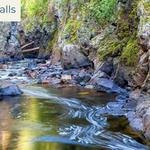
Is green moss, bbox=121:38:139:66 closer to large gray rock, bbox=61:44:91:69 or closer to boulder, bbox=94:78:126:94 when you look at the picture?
boulder, bbox=94:78:126:94

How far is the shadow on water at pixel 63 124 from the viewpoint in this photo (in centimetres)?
1166

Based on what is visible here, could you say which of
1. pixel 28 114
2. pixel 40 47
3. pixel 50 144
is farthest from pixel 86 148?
pixel 40 47

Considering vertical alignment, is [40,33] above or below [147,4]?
below

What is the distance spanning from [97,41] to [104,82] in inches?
177

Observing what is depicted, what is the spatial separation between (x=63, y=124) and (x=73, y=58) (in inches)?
578

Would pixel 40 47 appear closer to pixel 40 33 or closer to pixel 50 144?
pixel 40 33

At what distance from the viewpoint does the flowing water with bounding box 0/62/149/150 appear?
11.7 m

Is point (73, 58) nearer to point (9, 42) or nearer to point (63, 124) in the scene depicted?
point (63, 124)

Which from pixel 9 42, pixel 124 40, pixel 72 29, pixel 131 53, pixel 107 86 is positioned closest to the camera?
pixel 131 53

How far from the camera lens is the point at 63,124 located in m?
14.4

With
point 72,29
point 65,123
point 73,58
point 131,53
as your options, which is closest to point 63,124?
point 65,123

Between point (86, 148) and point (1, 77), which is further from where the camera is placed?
point (1, 77)

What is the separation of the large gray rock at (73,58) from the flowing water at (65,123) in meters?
6.76

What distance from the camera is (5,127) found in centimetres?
1382
